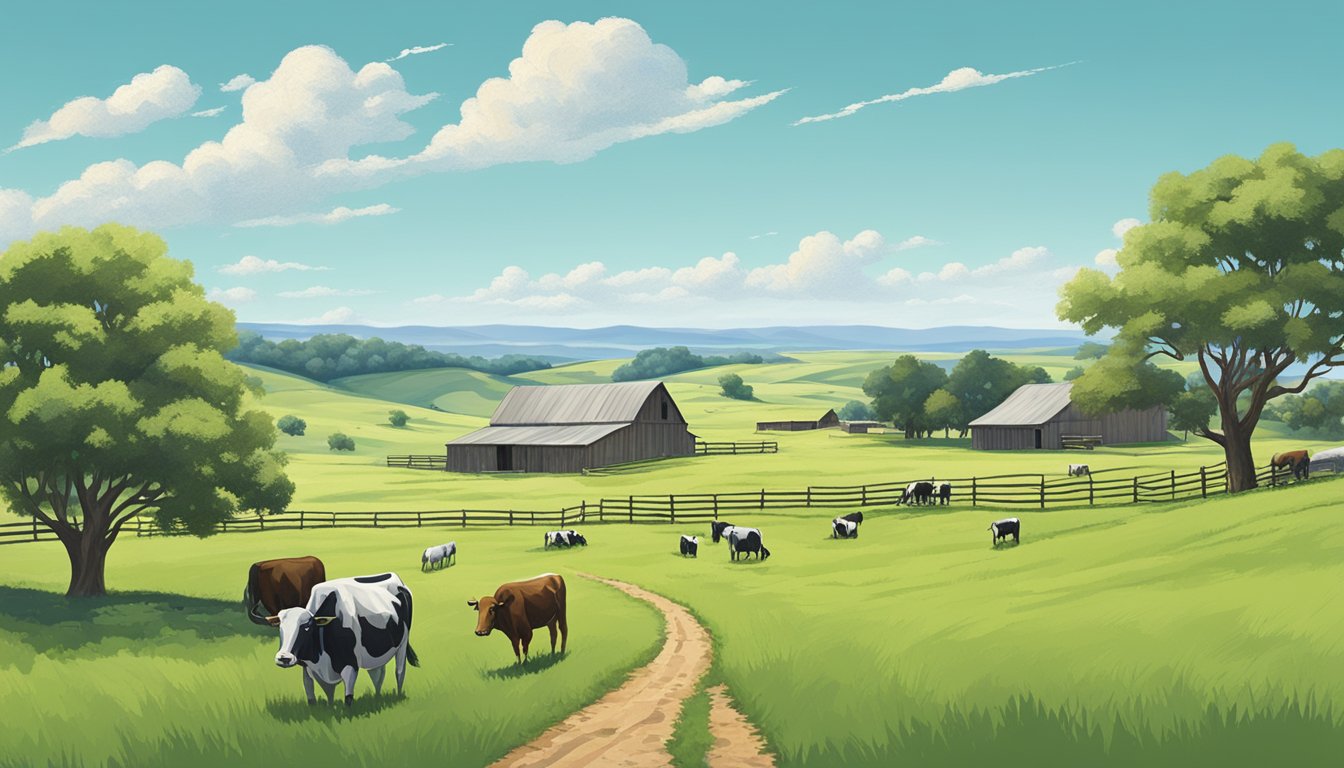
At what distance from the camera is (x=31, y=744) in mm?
13297

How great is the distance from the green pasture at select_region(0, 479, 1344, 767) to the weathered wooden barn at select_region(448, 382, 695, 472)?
49210mm

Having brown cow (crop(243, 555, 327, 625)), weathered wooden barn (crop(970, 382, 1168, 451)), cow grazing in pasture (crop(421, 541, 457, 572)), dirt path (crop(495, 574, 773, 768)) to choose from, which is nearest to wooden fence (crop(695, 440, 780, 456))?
weathered wooden barn (crop(970, 382, 1168, 451))

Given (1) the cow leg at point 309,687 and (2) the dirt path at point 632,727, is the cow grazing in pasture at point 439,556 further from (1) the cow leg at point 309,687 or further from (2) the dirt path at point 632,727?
(1) the cow leg at point 309,687

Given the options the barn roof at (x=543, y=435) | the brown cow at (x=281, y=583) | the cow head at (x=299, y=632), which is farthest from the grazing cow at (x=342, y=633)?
the barn roof at (x=543, y=435)

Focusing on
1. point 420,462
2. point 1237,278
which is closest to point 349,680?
point 1237,278

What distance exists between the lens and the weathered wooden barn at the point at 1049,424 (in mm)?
89938

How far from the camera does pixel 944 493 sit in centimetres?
5009

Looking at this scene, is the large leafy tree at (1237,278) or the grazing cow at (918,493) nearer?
the large leafy tree at (1237,278)

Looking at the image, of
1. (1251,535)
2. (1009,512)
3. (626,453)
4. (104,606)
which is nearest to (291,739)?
(104,606)

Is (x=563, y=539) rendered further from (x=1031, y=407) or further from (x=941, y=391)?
(x=941, y=391)

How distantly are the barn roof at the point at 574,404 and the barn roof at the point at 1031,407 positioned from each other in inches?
1181

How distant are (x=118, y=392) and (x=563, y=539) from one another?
1835cm

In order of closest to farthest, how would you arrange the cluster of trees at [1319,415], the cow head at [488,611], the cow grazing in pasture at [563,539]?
the cow head at [488,611]
the cow grazing in pasture at [563,539]
the cluster of trees at [1319,415]

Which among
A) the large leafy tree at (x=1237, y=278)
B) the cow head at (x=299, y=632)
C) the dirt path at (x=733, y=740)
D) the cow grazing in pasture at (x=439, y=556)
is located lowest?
the cow grazing in pasture at (x=439, y=556)
